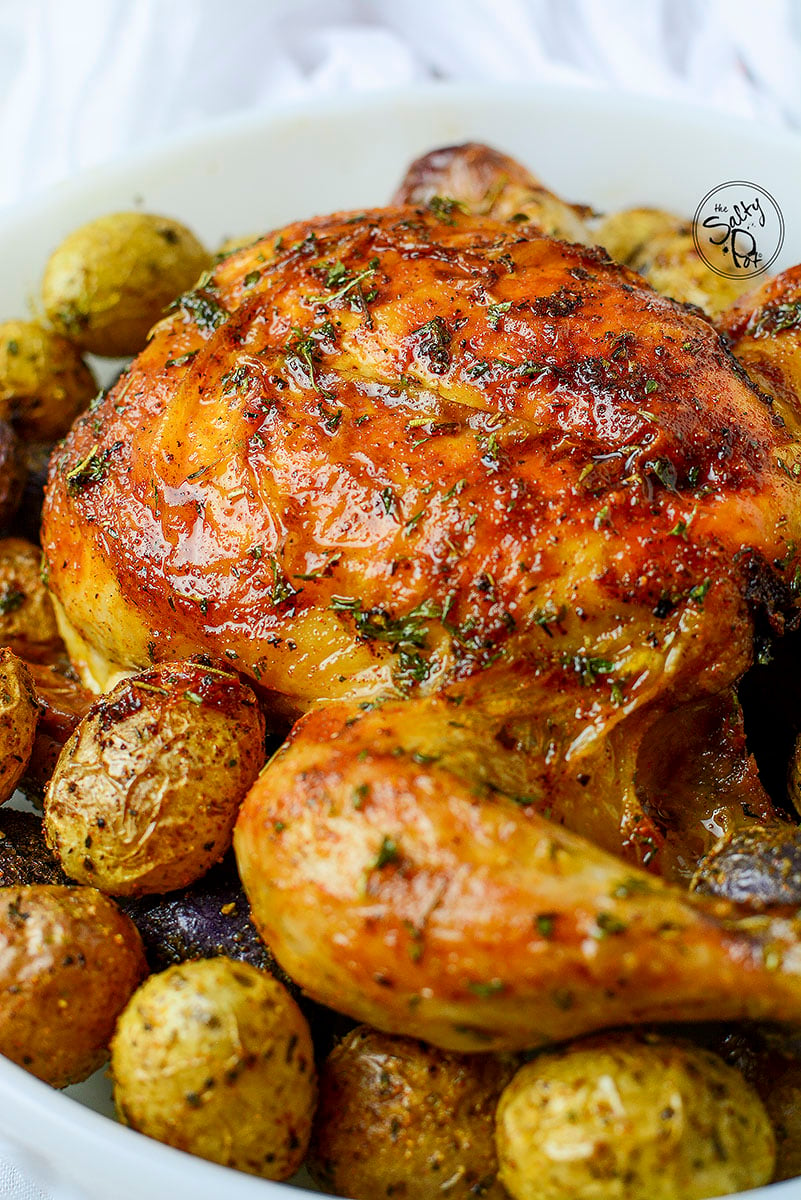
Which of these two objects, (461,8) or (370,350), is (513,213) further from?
(461,8)

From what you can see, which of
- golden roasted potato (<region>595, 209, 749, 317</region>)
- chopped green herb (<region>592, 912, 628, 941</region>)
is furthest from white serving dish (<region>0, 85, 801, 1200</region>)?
chopped green herb (<region>592, 912, 628, 941</region>)

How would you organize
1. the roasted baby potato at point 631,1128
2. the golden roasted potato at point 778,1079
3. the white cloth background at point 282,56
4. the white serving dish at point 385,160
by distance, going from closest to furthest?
1. the roasted baby potato at point 631,1128
2. the golden roasted potato at point 778,1079
3. the white serving dish at point 385,160
4. the white cloth background at point 282,56

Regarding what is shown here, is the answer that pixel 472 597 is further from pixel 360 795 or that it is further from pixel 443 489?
pixel 360 795

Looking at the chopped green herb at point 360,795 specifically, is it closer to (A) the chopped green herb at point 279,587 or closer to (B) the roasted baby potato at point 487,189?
(A) the chopped green herb at point 279,587

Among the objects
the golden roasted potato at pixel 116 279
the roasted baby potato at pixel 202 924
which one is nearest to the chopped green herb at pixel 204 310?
the golden roasted potato at pixel 116 279

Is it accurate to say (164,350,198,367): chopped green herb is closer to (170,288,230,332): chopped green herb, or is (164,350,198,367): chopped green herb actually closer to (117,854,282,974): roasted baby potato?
(170,288,230,332): chopped green herb

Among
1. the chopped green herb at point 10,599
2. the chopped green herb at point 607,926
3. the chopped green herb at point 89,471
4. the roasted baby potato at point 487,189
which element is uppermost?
the roasted baby potato at point 487,189

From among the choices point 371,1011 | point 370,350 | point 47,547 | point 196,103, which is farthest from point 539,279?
point 196,103
